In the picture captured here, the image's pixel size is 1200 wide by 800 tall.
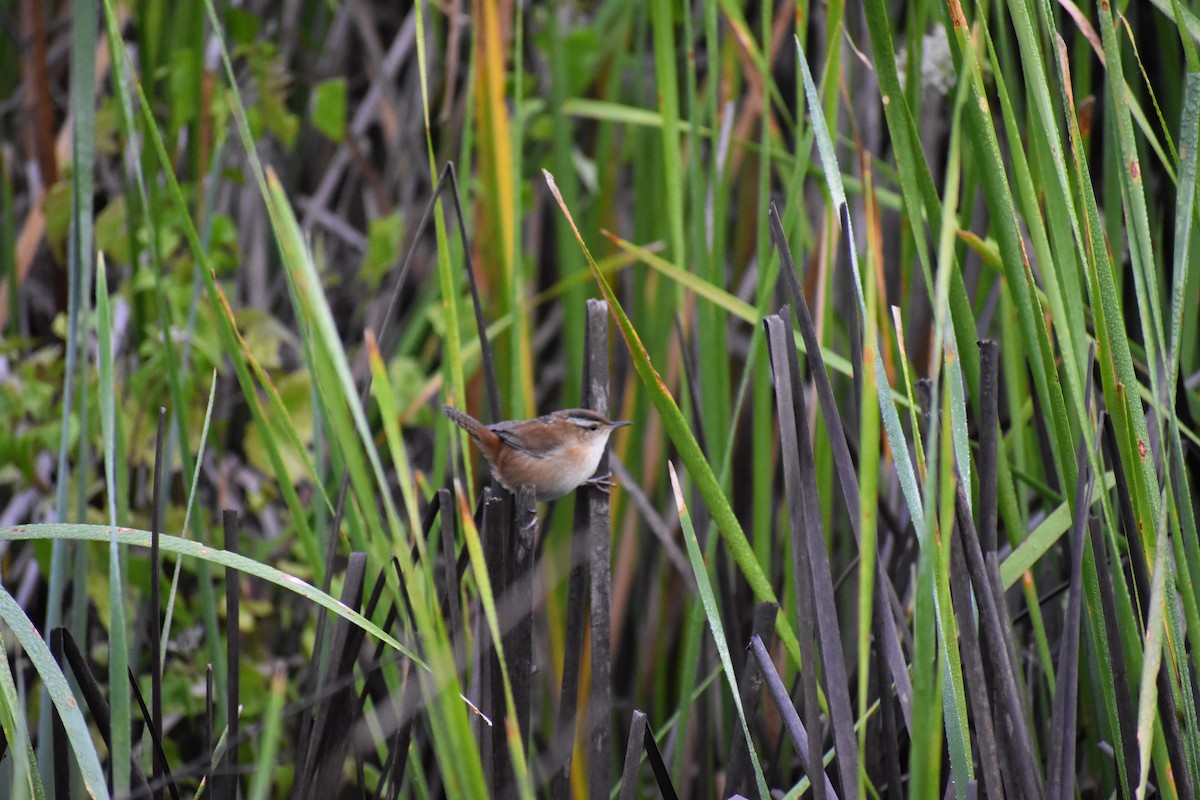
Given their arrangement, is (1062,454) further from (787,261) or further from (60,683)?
(60,683)

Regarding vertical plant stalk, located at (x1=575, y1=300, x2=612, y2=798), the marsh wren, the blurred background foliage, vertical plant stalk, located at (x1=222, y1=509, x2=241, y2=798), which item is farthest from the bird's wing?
vertical plant stalk, located at (x1=222, y1=509, x2=241, y2=798)

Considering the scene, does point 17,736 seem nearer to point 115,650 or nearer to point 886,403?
point 115,650

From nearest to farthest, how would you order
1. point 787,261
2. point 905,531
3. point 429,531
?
point 787,261, point 429,531, point 905,531

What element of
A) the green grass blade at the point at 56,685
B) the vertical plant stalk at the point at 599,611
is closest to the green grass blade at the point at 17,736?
the green grass blade at the point at 56,685

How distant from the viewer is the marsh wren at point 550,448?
245 centimetres

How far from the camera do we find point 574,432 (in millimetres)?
2525

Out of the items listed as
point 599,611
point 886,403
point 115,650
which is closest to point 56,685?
point 115,650

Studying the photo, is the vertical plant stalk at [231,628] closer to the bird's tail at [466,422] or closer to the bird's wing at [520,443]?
the bird's tail at [466,422]

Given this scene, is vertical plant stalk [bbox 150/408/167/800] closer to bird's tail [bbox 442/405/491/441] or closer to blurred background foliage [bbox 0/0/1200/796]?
blurred background foliage [bbox 0/0/1200/796]

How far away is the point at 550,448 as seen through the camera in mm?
2580

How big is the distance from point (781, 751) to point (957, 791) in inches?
35.5

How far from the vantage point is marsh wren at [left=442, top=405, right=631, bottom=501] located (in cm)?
245

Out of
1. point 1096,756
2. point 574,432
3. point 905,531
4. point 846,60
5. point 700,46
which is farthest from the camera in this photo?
point 700,46

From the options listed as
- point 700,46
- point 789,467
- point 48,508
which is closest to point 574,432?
point 789,467
